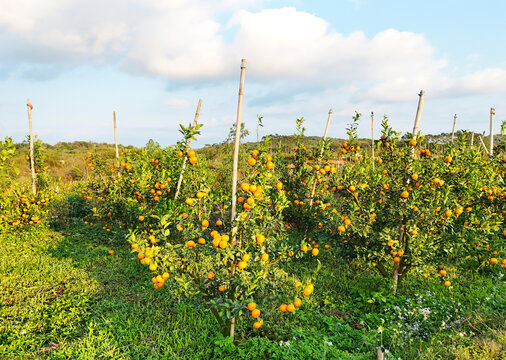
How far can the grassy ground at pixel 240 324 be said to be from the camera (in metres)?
3.08

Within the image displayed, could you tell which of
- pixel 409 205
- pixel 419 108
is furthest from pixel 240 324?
pixel 419 108

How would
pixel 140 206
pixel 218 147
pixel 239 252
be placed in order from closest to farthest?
1. pixel 239 252
2. pixel 140 206
3. pixel 218 147

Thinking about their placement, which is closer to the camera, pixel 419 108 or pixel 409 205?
pixel 409 205

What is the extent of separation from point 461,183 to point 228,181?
20.4 ft

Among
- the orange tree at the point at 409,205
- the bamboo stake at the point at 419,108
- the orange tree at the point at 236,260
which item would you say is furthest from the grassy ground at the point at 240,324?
the bamboo stake at the point at 419,108

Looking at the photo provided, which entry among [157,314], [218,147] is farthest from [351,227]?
[218,147]

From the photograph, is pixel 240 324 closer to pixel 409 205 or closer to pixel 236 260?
pixel 236 260

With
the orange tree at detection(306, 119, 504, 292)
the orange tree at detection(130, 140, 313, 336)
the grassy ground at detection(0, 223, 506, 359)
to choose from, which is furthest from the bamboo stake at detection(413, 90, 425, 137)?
the grassy ground at detection(0, 223, 506, 359)

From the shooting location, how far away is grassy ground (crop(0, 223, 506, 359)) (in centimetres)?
308

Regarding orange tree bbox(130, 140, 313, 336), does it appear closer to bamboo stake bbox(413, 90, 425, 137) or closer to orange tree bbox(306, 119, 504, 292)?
orange tree bbox(306, 119, 504, 292)

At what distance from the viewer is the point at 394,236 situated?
399 cm

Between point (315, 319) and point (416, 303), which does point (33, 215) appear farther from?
point (416, 303)

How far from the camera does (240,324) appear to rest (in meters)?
3.60

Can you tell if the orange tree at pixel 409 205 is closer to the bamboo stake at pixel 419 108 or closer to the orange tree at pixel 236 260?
the bamboo stake at pixel 419 108
